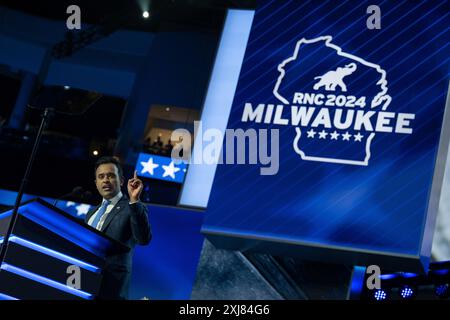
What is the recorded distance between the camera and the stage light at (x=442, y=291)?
432 centimetres

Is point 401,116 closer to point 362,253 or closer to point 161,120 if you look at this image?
point 362,253

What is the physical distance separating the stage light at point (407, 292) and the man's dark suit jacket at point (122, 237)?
1.87m

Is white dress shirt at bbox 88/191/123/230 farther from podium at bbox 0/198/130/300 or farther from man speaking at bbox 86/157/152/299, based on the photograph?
podium at bbox 0/198/130/300

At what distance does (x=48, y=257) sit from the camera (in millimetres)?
3375

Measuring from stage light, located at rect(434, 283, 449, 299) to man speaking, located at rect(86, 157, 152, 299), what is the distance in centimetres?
193

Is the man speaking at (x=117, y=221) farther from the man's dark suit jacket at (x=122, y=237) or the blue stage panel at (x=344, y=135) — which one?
the blue stage panel at (x=344, y=135)

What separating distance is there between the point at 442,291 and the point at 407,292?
0.27 meters

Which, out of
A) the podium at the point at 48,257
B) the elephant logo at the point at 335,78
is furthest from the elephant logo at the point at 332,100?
the podium at the point at 48,257

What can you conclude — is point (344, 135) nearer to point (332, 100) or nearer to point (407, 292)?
point (332, 100)

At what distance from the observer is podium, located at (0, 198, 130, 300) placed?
3.31 meters

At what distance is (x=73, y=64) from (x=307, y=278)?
434 cm

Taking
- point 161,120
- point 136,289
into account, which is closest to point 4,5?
point 161,120

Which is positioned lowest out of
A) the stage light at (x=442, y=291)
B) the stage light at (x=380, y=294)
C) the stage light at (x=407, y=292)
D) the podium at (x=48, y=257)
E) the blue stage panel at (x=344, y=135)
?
the podium at (x=48, y=257)
